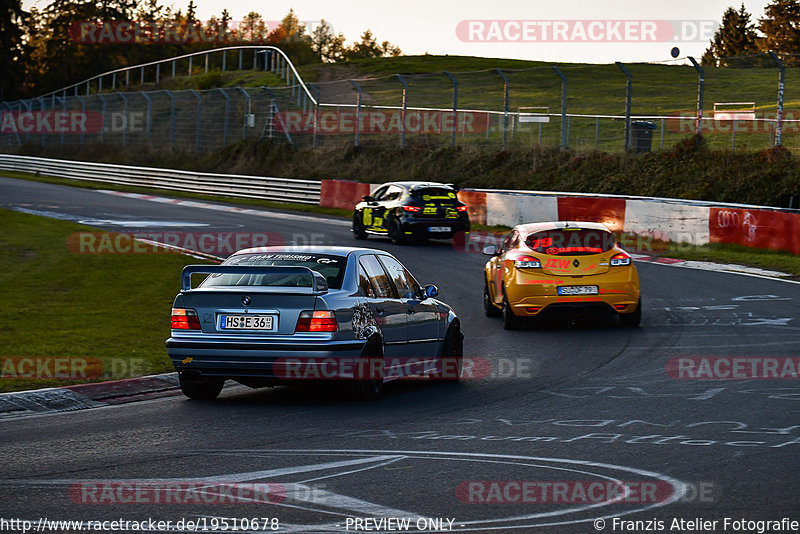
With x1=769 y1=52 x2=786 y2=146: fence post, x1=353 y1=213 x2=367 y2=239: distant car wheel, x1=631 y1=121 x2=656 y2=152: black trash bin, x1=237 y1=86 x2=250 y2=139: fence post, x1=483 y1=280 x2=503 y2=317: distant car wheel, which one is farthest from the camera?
x1=237 y1=86 x2=250 y2=139: fence post

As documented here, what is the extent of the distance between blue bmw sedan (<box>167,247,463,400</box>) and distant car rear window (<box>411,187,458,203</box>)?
1586cm

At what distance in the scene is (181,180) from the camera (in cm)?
4650

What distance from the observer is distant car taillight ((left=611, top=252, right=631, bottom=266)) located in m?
15.1

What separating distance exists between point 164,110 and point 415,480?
58.3 m

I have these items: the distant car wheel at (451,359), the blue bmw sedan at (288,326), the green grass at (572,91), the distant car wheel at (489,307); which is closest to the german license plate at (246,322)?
the blue bmw sedan at (288,326)

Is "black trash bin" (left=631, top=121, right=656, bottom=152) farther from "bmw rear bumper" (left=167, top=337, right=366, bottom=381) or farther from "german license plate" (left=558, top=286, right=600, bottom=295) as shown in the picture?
"bmw rear bumper" (left=167, top=337, right=366, bottom=381)

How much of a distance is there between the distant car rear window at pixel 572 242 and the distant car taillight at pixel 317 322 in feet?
20.5

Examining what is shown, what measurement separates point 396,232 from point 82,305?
448 inches

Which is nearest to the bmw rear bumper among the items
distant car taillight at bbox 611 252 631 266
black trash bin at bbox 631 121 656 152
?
distant car taillight at bbox 611 252 631 266

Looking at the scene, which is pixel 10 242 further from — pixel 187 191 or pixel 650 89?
pixel 650 89

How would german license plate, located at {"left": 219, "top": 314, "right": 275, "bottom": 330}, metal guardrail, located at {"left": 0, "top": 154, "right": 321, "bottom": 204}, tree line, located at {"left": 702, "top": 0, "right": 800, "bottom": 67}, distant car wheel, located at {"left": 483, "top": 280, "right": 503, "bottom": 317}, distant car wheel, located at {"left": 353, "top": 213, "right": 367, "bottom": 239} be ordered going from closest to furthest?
german license plate, located at {"left": 219, "top": 314, "right": 275, "bottom": 330}, distant car wheel, located at {"left": 483, "top": 280, "right": 503, "bottom": 317}, distant car wheel, located at {"left": 353, "top": 213, "right": 367, "bottom": 239}, metal guardrail, located at {"left": 0, "top": 154, "right": 321, "bottom": 204}, tree line, located at {"left": 702, "top": 0, "right": 800, "bottom": 67}

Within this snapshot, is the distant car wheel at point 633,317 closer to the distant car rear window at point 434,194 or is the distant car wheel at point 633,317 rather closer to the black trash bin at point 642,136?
the distant car rear window at point 434,194

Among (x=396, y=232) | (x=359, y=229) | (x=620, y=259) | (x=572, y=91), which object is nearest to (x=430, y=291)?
(x=620, y=259)

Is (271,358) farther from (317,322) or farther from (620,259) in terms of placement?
(620,259)
